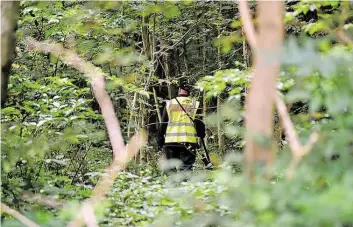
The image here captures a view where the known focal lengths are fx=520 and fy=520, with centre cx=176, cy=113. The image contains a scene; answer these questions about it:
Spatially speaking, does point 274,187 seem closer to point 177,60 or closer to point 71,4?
point 71,4

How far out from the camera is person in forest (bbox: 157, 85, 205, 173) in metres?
6.90

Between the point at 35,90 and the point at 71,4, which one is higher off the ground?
the point at 71,4

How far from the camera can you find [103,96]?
5.75ft

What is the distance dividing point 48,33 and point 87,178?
1.69m

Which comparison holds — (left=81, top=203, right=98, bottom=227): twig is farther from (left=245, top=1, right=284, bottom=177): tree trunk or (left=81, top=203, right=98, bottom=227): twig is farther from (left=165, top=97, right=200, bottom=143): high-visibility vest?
(left=165, top=97, right=200, bottom=143): high-visibility vest

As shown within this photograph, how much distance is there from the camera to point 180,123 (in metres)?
6.89

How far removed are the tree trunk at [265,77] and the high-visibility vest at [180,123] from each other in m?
5.43

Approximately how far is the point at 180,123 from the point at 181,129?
0.08 meters

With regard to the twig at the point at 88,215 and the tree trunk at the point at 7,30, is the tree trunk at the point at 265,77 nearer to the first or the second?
the twig at the point at 88,215

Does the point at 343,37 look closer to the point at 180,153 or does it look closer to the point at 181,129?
the point at 181,129

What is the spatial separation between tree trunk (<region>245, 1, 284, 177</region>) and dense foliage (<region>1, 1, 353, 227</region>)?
45 millimetres

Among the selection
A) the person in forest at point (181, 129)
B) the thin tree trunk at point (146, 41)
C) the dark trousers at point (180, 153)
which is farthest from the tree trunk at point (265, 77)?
the thin tree trunk at point (146, 41)

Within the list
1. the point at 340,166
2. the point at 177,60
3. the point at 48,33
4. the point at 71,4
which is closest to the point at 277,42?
the point at 340,166

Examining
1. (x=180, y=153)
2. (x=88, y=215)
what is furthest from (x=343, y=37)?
(x=180, y=153)
